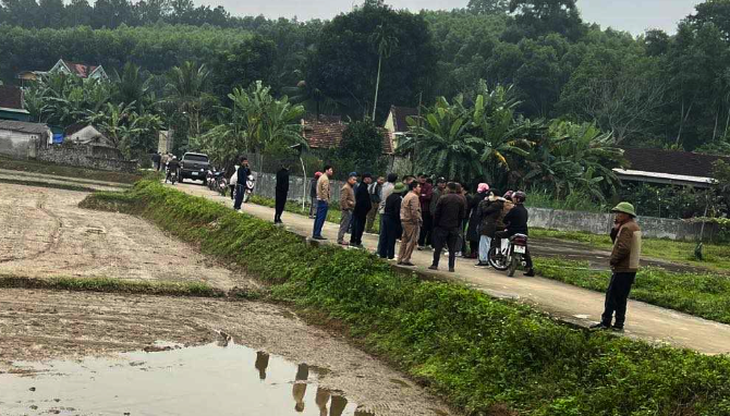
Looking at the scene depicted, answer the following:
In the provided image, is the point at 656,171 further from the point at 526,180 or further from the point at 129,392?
the point at 129,392

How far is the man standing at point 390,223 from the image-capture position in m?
16.9

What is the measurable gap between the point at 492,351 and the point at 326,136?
3939 centimetres

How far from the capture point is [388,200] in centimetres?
1714

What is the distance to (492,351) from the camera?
1036 centimetres

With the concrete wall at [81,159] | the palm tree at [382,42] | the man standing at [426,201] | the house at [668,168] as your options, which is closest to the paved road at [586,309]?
the man standing at [426,201]

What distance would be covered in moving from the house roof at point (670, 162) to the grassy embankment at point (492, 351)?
3260 centimetres

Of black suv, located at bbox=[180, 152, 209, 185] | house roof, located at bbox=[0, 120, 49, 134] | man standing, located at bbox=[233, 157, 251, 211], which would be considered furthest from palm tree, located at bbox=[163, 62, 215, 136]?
man standing, located at bbox=[233, 157, 251, 211]

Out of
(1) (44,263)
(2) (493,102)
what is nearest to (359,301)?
(1) (44,263)

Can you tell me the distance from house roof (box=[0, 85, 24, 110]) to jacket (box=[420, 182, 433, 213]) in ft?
229

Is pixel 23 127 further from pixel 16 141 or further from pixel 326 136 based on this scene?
pixel 326 136

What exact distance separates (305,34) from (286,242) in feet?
260

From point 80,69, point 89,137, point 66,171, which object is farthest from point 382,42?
point 80,69

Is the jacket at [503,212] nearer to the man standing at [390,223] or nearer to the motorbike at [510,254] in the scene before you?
the motorbike at [510,254]

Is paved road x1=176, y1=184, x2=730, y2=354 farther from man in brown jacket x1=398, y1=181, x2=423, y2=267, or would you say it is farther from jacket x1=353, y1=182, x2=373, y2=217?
jacket x1=353, y1=182, x2=373, y2=217
